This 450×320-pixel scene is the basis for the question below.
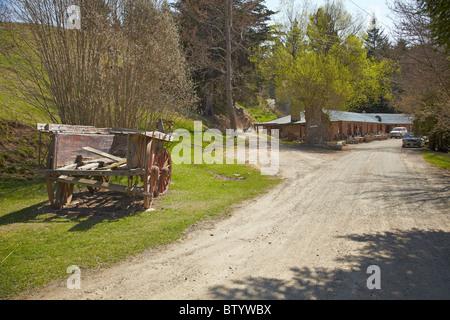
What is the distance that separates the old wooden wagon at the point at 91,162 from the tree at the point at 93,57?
8.45 ft

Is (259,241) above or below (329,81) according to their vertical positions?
below

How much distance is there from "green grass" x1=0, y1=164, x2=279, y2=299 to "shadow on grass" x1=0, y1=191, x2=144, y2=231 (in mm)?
21

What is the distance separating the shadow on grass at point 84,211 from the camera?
22.6 feet

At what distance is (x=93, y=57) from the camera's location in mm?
10555

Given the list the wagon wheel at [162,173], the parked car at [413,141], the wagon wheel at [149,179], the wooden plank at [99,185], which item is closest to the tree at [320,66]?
the parked car at [413,141]

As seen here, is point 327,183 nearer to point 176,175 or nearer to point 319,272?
point 176,175

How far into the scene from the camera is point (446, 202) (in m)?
8.80

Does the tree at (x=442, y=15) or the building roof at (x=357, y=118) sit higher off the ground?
the building roof at (x=357, y=118)

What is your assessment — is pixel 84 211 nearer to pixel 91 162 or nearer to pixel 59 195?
pixel 59 195

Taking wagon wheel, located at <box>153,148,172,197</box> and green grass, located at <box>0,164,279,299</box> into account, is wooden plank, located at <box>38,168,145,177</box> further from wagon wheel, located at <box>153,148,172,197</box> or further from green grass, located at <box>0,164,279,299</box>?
wagon wheel, located at <box>153,148,172,197</box>

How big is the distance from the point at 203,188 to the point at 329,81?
63.3 feet

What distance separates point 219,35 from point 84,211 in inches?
917

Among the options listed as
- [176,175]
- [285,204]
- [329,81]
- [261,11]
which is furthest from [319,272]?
[261,11]

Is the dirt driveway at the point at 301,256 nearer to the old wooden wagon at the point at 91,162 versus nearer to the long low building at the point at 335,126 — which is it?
the old wooden wagon at the point at 91,162
